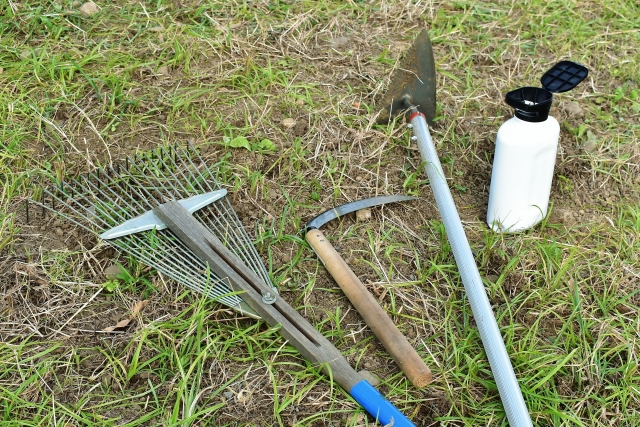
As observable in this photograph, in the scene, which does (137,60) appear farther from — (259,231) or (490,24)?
(490,24)

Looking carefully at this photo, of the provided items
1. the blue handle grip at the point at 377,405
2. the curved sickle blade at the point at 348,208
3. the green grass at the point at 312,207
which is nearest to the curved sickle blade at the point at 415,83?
the green grass at the point at 312,207

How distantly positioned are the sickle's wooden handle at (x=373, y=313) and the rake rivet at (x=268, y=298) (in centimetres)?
28

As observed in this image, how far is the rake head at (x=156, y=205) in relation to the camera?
8.18ft

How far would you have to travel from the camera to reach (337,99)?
130 inches

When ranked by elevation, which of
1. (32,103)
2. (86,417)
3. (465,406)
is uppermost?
(32,103)

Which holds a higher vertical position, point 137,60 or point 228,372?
point 137,60

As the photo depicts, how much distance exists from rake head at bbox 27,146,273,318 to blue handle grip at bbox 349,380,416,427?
0.47 metres

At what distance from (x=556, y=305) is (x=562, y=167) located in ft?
2.75

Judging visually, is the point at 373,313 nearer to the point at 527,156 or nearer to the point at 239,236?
the point at 239,236

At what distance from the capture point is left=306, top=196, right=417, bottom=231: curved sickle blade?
2691 millimetres

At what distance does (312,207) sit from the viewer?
2.84 meters

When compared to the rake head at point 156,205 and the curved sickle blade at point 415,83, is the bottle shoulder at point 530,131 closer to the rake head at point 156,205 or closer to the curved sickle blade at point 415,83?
the curved sickle blade at point 415,83

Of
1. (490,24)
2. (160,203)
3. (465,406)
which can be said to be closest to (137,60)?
(160,203)

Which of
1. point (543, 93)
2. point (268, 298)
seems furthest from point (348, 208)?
point (543, 93)
